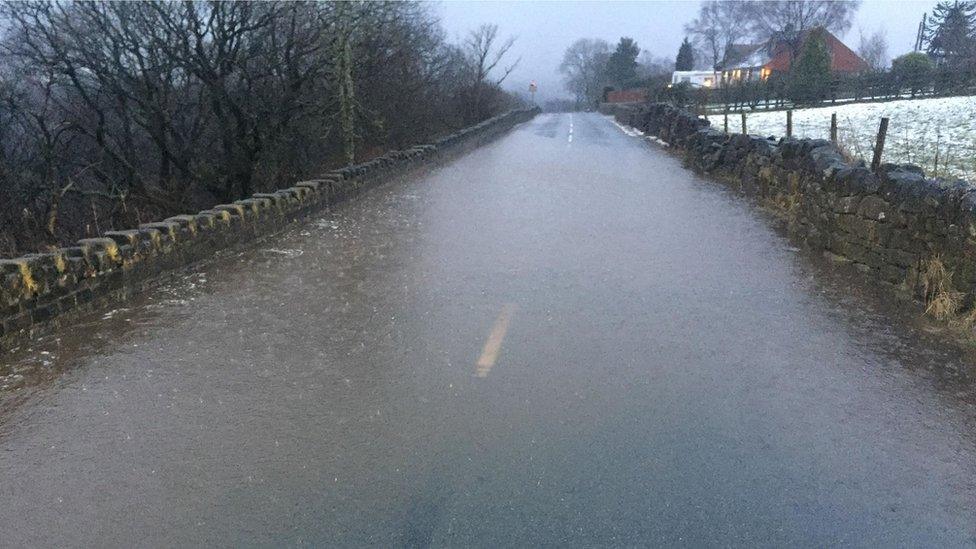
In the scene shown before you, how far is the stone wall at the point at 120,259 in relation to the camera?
6.38 meters

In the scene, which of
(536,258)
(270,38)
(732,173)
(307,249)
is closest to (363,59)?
(270,38)

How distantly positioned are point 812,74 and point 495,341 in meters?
44.0

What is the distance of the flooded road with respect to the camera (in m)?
3.74

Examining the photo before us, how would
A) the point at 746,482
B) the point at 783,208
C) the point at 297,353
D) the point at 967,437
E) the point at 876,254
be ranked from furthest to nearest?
1. the point at 783,208
2. the point at 876,254
3. the point at 297,353
4. the point at 967,437
5. the point at 746,482

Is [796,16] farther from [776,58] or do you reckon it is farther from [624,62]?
[624,62]

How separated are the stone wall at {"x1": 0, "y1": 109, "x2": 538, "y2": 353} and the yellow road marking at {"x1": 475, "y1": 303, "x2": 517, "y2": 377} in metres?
4.04

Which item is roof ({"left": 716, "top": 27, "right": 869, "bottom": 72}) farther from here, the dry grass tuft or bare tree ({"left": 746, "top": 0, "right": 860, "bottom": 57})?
the dry grass tuft

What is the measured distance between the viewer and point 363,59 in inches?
875

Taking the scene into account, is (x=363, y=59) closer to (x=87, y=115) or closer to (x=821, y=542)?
(x=87, y=115)

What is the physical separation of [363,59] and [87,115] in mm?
8735

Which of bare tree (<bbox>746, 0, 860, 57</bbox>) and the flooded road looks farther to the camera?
bare tree (<bbox>746, 0, 860, 57</bbox>)

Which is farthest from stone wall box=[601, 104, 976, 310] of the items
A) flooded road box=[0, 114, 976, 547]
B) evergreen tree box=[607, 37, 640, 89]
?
evergreen tree box=[607, 37, 640, 89]

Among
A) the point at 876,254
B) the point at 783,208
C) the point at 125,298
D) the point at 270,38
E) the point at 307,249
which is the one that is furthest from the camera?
the point at 270,38

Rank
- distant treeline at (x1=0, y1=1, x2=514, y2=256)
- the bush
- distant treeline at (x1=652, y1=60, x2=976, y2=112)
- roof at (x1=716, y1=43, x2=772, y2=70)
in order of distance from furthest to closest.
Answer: roof at (x1=716, y1=43, x2=772, y2=70), the bush, distant treeline at (x1=652, y1=60, x2=976, y2=112), distant treeline at (x1=0, y1=1, x2=514, y2=256)
